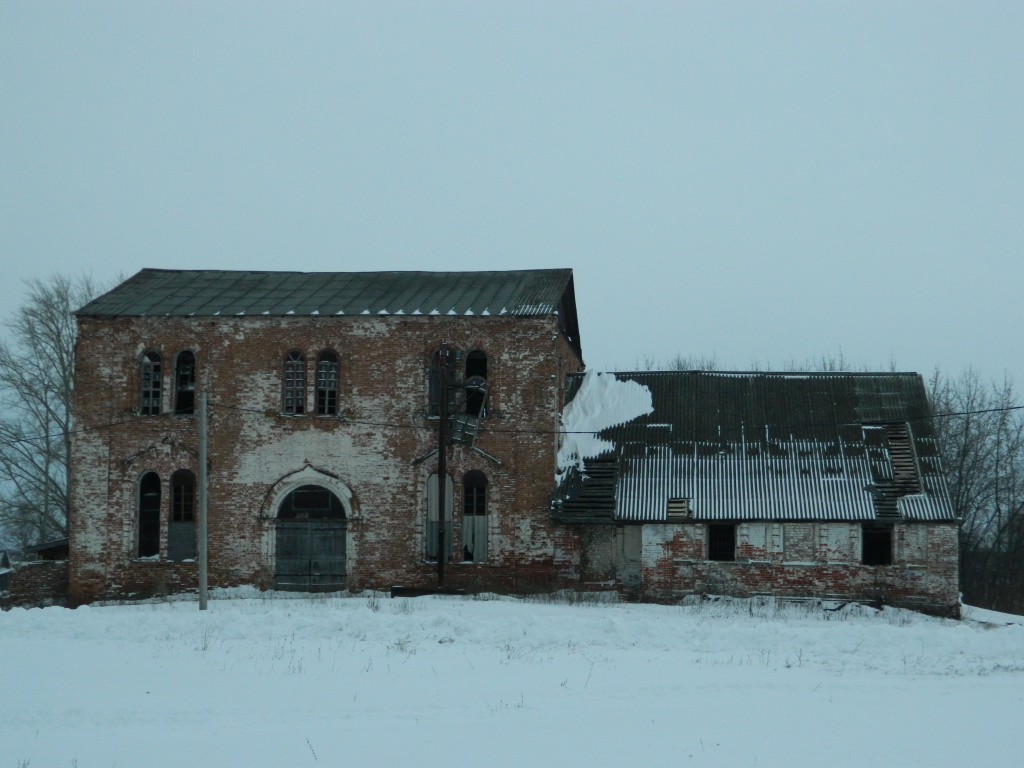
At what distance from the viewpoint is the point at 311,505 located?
26984mm

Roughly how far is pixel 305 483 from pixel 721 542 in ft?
33.7

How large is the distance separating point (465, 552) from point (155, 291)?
10877 millimetres

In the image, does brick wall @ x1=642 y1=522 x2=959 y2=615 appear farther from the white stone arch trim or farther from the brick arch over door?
the brick arch over door

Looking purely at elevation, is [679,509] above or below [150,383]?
below

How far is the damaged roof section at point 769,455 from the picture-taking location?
2514cm

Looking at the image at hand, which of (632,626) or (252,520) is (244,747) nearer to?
(632,626)

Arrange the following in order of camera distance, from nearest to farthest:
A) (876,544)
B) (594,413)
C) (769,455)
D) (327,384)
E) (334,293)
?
(876,544) < (769,455) < (327,384) < (594,413) < (334,293)

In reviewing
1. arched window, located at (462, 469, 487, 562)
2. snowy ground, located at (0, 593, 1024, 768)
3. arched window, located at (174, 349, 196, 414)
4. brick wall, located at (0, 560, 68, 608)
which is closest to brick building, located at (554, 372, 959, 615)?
arched window, located at (462, 469, 487, 562)

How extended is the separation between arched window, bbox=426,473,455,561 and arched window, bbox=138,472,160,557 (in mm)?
6806

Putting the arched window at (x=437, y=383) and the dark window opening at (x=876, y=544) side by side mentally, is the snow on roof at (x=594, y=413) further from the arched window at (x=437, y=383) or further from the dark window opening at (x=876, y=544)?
the dark window opening at (x=876, y=544)

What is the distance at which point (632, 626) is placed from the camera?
18312 millimetres

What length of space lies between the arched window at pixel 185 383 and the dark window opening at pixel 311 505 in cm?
342

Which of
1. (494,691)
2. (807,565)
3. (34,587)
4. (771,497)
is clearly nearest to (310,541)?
(34,587)

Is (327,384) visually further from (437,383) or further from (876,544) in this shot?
(876,544)
